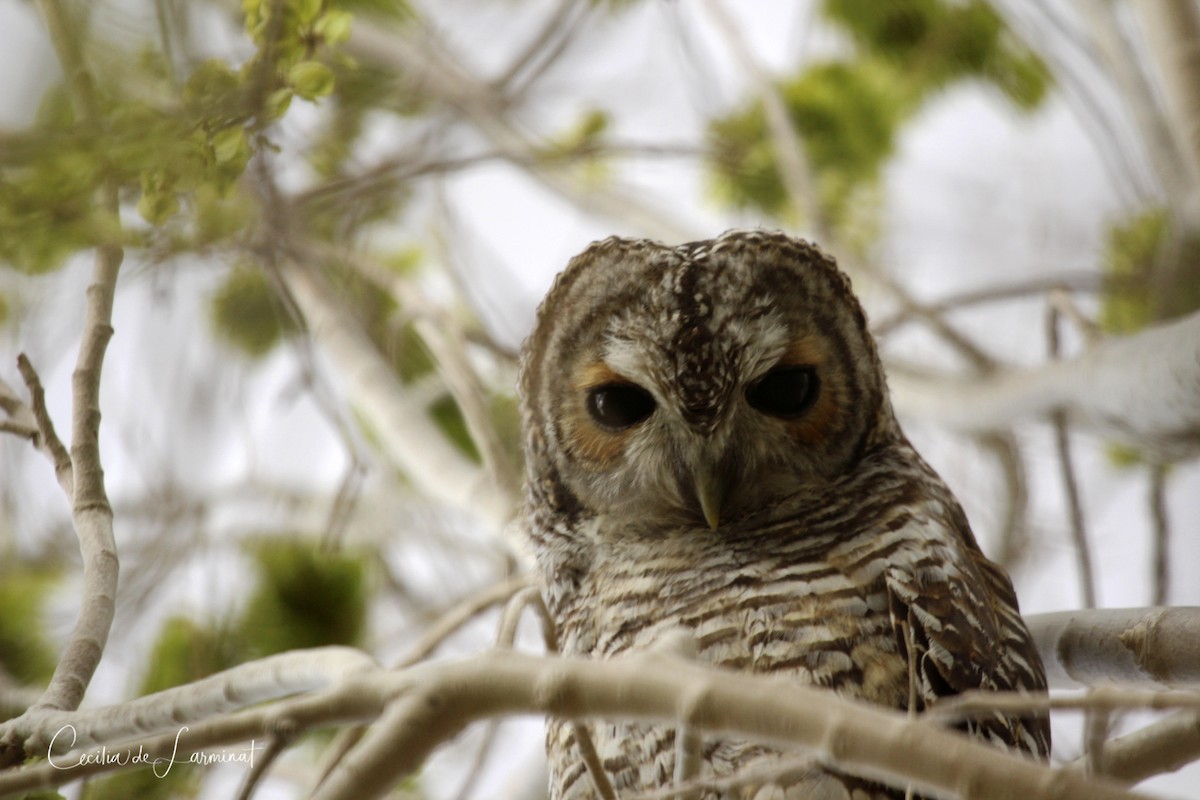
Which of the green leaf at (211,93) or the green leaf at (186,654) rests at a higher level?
the green leaf at (211,93)

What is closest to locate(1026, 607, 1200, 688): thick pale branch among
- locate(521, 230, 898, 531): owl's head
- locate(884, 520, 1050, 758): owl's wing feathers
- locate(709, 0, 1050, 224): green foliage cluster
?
locate(884, 520, 1050, 758): owl's wing feathers

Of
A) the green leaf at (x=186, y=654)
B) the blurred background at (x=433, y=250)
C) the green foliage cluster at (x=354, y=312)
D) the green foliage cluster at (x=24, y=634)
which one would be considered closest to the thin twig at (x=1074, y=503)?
the blurred background at (x=433, y=250)

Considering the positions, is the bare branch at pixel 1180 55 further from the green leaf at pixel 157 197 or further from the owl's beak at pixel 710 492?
the green leaf at pixel 157 197

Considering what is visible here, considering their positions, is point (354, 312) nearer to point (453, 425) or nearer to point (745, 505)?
point (453, 425)

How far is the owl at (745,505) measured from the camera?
4.39 feet

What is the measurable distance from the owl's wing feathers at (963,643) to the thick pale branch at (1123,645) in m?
0.04

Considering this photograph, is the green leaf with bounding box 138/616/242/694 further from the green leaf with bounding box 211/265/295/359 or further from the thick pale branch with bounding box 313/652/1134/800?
the thick pale branch with bounding box 313/652/1134/800

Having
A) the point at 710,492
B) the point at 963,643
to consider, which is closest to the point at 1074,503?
the point at 963,643

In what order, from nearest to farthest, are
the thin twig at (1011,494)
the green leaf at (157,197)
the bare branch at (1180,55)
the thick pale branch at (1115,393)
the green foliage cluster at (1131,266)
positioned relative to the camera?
the green leaf at (157,197) < the thick pale branch at (1115,393) < the bare branch at (1180,55) < the thin twig at (1011,494) < the green foliage cluster at (1131,266)

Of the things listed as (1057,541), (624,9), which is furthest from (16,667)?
(1057,541)

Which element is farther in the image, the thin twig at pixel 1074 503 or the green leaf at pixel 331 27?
the thin twig at pixel 1074 503

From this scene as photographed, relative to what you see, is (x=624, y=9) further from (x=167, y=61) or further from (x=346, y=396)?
(x=167, y=61)

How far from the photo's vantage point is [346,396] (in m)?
2.78

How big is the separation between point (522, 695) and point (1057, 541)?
8.71 ft
